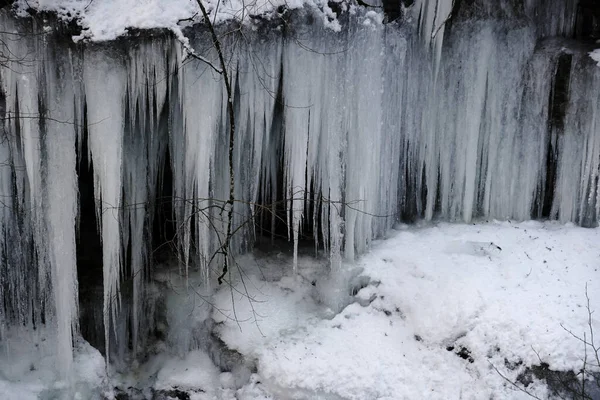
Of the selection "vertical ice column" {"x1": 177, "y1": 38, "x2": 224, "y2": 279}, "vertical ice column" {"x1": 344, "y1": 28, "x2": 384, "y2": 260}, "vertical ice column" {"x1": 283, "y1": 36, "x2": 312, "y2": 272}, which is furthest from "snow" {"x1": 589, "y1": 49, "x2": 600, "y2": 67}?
"vertical ice column" {"x1": 177, "y1": 38, "x2": 224, "y2": 279}

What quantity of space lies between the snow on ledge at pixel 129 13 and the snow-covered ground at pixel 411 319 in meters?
2.72

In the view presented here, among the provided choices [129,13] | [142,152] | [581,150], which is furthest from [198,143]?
[581,150]

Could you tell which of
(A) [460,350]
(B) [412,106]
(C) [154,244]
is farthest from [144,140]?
(A) [460,350]

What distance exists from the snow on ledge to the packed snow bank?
280cm

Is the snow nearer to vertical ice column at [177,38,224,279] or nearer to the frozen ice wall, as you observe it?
the frozen ice wall

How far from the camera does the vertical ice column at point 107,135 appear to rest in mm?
5934

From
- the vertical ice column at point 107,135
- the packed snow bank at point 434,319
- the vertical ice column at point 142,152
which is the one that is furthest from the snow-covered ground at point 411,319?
the vertical ice column at point 107,135

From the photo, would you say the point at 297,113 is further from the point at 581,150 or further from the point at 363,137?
the point at 581,150

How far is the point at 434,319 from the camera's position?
625 centimetres

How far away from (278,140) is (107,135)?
176cm

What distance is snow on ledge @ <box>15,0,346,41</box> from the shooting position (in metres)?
5.80

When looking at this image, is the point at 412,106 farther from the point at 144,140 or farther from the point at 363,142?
the point at 144,140

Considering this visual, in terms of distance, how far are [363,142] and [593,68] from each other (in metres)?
2.58

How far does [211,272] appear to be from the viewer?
23.2 ft
